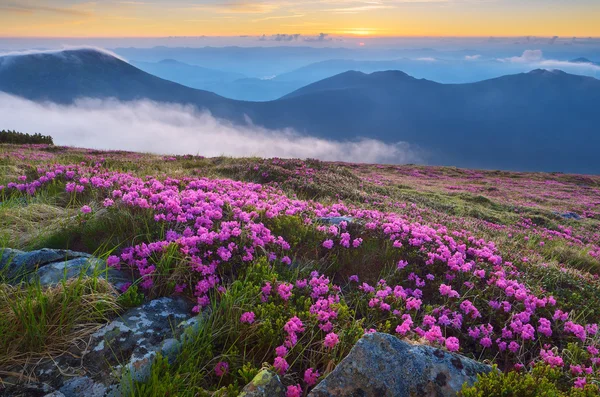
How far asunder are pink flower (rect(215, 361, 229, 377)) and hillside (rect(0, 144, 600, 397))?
12 mm

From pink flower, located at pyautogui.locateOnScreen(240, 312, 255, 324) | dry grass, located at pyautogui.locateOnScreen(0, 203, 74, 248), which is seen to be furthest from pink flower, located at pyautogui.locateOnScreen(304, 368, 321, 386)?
dry grass, located at pyautogui.locateOnScreen(0, 203, 74, 248)

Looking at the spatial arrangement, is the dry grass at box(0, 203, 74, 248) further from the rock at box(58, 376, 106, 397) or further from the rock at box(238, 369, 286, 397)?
the rock at box(238, 369, 286, 397)

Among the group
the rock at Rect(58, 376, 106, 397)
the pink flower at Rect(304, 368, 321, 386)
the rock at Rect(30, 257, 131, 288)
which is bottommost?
the pink flower at Rect(304, 368, 321, 386)

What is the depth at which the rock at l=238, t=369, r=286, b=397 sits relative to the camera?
339 centimetres

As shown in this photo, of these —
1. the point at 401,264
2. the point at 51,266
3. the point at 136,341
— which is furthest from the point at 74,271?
the point at 401,264

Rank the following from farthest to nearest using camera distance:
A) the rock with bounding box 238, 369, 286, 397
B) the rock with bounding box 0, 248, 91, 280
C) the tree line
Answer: the tree line → the rock with bounding box 0, 248, 91, 280 → the rock with bounding box 238, 369, 286, 397

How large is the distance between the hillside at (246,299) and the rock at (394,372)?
0.02m

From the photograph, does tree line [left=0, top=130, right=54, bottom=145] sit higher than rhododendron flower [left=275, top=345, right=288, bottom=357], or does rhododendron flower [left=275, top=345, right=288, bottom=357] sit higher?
rhododendron flower [left=275, top=345, right=288, bottom=357]

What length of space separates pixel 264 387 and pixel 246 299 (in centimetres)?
153

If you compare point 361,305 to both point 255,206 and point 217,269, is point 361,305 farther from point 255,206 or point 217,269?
point 255,206

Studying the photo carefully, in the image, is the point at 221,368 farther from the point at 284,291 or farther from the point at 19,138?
the point at 19,138

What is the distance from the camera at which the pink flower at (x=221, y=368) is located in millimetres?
3900

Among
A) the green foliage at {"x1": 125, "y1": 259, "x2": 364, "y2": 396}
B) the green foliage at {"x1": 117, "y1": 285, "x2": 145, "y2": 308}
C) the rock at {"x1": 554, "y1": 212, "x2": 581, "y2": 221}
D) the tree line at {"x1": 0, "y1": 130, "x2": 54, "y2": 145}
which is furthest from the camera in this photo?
the tree line at {"x1": 0, "y1": 130, "x2": 54, "y2": 145}

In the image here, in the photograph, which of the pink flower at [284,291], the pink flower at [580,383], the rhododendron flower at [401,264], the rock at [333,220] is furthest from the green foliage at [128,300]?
the pink flower at [580,383]
